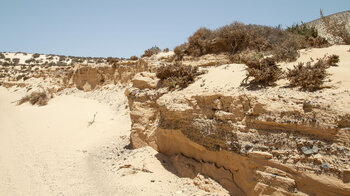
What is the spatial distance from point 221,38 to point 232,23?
1875 mm

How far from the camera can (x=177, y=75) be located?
21.3ft

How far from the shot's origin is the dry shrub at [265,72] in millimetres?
4492

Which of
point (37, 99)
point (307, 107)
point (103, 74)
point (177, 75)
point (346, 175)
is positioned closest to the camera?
point (346, 175)

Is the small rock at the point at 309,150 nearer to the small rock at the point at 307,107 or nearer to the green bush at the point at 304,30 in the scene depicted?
the small rock at the point at 307,107

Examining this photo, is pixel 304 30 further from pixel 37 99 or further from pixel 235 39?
pixel 37 99

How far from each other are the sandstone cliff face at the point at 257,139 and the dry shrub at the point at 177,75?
31 centimetres

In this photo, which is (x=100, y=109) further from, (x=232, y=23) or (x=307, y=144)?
(x=307, y=144)

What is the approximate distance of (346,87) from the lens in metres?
3.54

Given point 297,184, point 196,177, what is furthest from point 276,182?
point 196,177

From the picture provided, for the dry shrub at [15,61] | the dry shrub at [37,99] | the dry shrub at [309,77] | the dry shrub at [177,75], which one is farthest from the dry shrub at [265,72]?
the dry shrub at [15,61]

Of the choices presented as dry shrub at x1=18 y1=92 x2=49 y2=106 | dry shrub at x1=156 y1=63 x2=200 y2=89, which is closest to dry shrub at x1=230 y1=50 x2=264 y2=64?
dry shrub at x1=156 y1=63 x2=200 y2=89

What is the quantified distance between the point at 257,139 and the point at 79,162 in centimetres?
578

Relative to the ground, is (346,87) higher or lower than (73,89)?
higher

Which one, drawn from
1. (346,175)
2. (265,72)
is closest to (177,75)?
(265,72)
